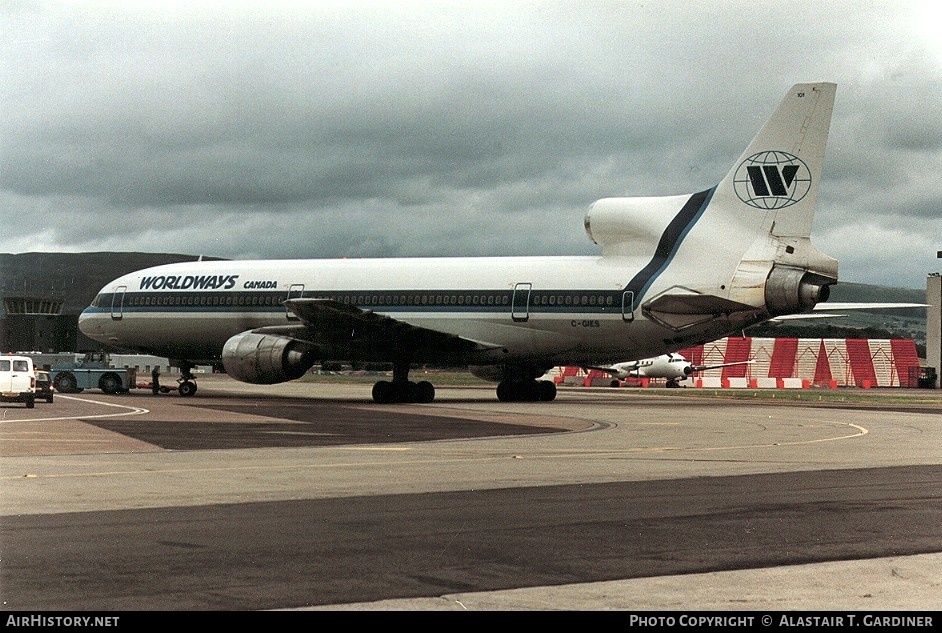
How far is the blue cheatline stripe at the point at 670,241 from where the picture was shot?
37.8m

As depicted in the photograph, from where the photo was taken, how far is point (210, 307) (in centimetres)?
4534

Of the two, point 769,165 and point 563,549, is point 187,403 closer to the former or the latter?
point 769,165

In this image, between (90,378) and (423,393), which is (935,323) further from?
(90,378)

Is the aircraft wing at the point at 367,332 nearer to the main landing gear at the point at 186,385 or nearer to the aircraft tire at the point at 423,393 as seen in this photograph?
the aircraft tire at the point at 423,393

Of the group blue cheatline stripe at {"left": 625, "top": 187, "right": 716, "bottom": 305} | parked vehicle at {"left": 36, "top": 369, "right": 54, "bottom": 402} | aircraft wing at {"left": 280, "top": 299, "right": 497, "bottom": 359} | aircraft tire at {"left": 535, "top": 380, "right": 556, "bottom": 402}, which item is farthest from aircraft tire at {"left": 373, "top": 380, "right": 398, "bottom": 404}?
parked vehicle at {"left": 36, "top": 369, "right": 54, "bottom": 402}

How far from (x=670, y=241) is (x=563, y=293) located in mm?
3735

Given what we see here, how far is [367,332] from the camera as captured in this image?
1590 inches

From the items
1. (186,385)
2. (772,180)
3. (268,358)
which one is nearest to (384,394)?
(268,358)

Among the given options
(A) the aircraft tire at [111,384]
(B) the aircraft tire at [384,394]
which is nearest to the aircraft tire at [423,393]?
(B) the aircraft tire at [384,394]

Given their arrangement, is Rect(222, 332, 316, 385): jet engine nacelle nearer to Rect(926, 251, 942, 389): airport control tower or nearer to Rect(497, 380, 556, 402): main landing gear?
Rect(497, 380, 556, 402): main landing gear

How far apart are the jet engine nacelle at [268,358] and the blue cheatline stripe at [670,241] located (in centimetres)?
1112

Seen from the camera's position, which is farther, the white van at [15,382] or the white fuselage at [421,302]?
the white fuselage at [421,302]

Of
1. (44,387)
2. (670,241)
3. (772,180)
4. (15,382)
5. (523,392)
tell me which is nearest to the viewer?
(15,382)
